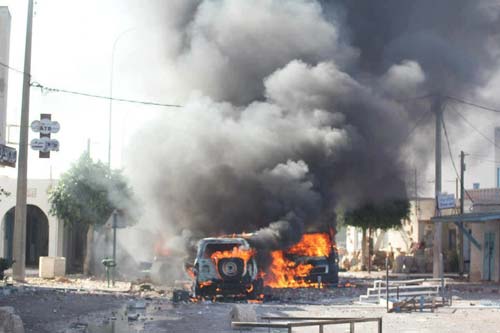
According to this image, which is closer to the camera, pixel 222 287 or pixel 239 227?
pixel 222 287

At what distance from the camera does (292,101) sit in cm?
2934

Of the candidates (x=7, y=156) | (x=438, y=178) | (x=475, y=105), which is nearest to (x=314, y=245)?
(x=438, y=178)

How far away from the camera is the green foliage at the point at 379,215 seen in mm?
38656

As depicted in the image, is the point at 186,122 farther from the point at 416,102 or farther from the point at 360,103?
the point at 416,102

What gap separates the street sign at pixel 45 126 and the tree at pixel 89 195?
7477mm

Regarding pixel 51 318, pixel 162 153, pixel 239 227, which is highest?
pixel 162 153

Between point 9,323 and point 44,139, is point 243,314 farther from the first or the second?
point 44,139

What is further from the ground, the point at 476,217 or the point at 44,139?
the point at 44,139

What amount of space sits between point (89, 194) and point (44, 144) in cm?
782

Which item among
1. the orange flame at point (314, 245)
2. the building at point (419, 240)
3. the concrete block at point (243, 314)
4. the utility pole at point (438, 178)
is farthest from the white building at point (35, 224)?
the concrete block at point (243, 314)

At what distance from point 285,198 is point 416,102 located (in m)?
9.36

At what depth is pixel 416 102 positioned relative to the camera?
106 feet

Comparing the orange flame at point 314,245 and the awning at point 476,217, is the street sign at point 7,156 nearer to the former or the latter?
the orange flame at point 314,245

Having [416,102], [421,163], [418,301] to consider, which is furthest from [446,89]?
[418,301]
